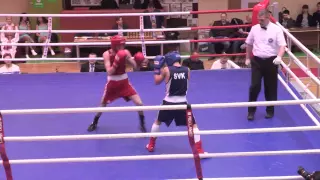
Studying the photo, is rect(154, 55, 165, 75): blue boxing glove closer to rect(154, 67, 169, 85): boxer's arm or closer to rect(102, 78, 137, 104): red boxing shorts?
rect(154, 67, 169, 85): boxer's arm

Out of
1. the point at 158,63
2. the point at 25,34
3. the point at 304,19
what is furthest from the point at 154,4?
the point at 158,63

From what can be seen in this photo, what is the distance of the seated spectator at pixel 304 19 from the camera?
13.8 metres

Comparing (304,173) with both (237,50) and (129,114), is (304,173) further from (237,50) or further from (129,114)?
(237,50)

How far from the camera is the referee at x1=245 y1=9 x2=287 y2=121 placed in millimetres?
5547

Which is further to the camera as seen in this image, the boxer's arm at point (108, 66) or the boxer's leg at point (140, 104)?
the boxer's leg at point (140, 104)

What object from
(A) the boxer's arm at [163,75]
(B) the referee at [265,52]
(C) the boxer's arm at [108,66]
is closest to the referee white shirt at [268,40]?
(B) the referee at [265,52]

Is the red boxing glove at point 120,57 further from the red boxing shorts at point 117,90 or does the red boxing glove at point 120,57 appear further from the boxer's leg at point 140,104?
the boxer's leg at point 140,104

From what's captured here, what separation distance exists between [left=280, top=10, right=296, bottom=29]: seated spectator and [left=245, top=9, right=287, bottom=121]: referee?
8.03 meters

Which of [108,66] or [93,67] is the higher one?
[108,66]

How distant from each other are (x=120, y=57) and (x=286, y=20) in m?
9.39

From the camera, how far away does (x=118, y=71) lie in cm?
538

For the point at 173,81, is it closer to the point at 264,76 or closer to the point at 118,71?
the point at 118,71

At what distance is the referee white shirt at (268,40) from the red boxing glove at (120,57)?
1636 mm

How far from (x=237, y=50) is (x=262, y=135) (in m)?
6.76
